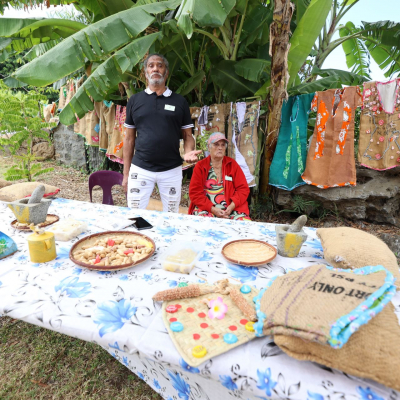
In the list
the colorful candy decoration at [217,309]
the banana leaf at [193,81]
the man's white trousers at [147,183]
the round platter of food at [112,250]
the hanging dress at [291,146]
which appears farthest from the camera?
the banana leaf at [193,81]

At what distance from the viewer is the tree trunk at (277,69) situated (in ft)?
9.60

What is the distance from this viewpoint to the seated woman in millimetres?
2578

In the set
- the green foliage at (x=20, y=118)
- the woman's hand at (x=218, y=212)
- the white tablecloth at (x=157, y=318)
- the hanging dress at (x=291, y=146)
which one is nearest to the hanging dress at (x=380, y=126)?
the hanging dress at (x=291, y=146)

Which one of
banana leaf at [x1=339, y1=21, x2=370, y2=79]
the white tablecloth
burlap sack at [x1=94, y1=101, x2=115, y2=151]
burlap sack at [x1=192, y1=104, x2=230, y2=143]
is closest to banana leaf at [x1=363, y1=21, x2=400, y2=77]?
banana leaf at [x1=339, y1=21, x2=370, y2=79]

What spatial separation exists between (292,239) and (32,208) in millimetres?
1425

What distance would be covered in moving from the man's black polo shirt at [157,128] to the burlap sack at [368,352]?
2150mm

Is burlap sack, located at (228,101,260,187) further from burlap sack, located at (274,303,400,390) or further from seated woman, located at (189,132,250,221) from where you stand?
burlap sack, located at (274,303,400,390)

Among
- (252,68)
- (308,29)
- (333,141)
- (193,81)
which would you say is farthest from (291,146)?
(193,81)

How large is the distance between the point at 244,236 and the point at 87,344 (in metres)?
1.29

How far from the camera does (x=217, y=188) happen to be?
2.66 m

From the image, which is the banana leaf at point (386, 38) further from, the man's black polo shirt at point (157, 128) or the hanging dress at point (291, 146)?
the man's black polo shirt at point (157, 128)

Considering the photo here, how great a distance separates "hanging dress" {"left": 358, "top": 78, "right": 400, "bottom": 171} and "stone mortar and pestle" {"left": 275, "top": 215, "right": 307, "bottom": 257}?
2.70 meters

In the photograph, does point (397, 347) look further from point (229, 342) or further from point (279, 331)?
point (229, 342)

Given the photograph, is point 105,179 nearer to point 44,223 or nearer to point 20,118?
point 44,223
